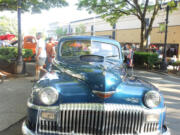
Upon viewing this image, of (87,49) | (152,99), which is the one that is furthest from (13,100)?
(152,99)

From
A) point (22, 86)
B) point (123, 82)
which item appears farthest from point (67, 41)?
point (22, 86)

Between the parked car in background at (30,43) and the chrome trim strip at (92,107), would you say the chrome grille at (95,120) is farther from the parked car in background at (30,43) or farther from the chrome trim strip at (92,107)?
the parked car in background at (30,43)

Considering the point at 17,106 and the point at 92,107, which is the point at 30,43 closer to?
the point at 17,106

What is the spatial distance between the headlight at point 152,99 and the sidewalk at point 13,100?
8.77 feet

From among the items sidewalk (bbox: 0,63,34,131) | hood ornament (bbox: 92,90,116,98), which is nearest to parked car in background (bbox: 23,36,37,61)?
sidewalk (bbox: 0,63,34,131)

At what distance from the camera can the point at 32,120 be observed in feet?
8.56

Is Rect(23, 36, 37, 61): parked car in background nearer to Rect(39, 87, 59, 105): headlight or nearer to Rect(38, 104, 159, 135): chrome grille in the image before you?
Rect(39, 87, 59, 105): headlight

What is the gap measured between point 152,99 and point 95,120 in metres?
0.82

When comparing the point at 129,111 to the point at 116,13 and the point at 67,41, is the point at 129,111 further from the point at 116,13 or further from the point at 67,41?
the point at 116,13

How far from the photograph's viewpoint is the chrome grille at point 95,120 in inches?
97.3

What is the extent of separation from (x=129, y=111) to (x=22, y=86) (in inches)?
202

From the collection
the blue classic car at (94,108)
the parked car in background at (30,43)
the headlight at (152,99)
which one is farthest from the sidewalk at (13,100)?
the parked car in background at (30,43)

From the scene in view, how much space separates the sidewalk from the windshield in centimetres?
171

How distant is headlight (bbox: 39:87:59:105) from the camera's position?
2.54 meters
